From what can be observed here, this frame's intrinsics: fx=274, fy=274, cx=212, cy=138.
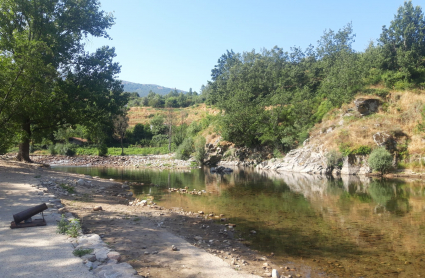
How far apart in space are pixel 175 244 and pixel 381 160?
1007 inches

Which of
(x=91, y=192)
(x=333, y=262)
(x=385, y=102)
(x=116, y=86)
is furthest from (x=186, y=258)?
(x=385, y=102)

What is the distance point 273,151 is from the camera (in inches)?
1674

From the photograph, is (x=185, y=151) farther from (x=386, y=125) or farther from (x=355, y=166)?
(x=386, y=125)

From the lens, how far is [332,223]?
10789 millimetres

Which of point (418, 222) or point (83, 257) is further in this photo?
point (418, 222)

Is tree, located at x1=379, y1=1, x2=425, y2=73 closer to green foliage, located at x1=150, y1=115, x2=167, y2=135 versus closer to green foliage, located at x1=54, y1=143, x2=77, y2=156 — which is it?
green foliage, located at x1=150, y1=115, x2=167, y2=135

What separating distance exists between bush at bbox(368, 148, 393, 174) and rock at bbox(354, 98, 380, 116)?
9024 millimetres

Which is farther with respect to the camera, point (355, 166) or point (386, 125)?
point (386, 125)

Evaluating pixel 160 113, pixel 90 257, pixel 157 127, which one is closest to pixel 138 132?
pixel 157 127

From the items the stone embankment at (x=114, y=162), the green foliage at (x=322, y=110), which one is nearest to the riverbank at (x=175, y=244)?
the stone embankment at (x=114, y=162)

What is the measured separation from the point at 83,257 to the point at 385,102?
3916cm

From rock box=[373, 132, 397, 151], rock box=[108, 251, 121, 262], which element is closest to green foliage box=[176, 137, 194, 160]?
rock box=[373, 132, 397, 151]

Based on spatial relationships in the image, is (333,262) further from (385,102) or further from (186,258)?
(385,102)

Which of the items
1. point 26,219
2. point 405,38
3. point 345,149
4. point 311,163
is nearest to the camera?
point 26,219
